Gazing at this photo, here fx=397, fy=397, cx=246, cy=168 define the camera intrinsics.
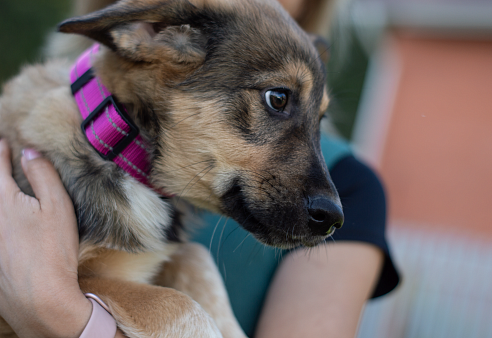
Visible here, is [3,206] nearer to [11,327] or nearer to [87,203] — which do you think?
[87,203]

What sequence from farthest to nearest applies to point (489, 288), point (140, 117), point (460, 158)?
point (460, 158)
point (489, 288)
point (140, 117)

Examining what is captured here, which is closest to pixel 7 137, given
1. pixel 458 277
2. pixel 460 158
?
pixel 458 277

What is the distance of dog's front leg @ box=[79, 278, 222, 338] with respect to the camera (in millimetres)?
1734

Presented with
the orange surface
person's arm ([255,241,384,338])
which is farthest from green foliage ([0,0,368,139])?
person's arm ([255,241,384,338])

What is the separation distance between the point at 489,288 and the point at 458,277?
1.55ft

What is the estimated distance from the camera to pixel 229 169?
1943mm

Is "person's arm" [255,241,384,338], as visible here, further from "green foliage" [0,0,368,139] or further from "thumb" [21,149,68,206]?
"green foliage" [0,0,368,139]

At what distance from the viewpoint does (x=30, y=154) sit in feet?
6.43

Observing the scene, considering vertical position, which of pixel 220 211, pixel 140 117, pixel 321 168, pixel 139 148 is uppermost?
pixel 140 117

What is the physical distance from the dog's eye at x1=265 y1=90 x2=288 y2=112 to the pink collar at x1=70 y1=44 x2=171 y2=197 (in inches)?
25.9

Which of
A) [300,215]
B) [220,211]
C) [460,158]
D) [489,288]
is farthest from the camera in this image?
[460,158]

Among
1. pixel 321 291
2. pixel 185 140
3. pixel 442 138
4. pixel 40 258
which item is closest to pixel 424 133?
pixel 442 138

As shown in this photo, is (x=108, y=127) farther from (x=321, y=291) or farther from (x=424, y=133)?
(x=424, y=133)

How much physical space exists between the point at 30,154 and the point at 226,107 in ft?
3.27
